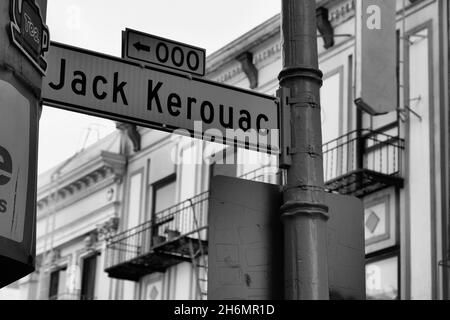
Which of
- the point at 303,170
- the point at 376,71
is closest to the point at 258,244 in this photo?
the point at 303,170

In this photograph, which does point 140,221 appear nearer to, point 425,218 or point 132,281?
point 132,281

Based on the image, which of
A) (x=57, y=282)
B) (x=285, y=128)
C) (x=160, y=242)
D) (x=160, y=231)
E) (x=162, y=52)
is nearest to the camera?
(x=285, y=128)

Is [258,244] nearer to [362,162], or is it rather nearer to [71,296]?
[362,162]

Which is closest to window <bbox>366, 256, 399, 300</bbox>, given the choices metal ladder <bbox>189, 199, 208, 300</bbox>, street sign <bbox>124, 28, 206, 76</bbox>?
metal ladder <bbox>189, 199, 208, 300</bbox>

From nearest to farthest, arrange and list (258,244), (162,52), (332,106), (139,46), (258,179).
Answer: (258,244) → (139,46) → (162,52) → (332,106) → (258,179)

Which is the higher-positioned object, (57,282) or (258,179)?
(258,179)

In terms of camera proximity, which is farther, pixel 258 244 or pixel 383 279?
pixel 383 279

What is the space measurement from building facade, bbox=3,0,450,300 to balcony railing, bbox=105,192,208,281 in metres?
0.04

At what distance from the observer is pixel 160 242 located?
24.6m

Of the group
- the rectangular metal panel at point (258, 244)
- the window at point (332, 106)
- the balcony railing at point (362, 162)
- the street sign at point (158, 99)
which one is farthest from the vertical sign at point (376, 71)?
the rectangular metal panel at point (258, 244)

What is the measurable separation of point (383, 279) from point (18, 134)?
15.3m

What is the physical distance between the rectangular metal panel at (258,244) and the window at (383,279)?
12.7 m

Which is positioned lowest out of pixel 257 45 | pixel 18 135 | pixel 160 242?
pixel 18 135

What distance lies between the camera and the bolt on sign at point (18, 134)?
4508 millimetres
